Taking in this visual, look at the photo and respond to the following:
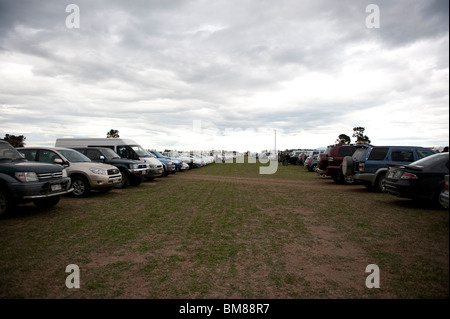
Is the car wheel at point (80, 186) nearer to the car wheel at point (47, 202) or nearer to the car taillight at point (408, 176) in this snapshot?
the car wheel at point (47, 202)

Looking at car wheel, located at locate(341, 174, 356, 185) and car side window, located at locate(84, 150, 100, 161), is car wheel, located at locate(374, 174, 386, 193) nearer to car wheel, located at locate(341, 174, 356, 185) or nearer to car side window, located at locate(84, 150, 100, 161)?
car wheel, located at locate(341, 174, 356, 185)

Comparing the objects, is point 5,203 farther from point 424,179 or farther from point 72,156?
point 424,179

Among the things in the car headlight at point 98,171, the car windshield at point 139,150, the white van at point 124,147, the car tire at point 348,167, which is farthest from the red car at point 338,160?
the car headlight at point 98,171

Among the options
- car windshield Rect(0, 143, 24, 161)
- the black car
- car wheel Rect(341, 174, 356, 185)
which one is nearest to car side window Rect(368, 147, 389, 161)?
car wheel Rect(341, 174, 356, 185)

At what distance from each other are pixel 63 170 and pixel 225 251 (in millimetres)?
6229

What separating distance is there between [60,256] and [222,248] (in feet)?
8.63

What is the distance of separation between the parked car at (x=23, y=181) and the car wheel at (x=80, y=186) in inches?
98.4

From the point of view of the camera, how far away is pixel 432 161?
7.79 metres

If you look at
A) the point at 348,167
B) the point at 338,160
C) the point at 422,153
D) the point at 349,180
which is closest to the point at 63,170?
the point at 348,167

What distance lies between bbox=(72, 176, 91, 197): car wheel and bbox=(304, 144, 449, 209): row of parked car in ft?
33.9

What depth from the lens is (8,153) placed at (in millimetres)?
8211
